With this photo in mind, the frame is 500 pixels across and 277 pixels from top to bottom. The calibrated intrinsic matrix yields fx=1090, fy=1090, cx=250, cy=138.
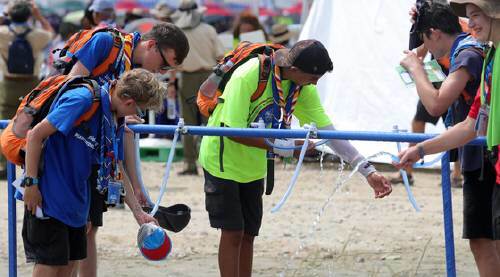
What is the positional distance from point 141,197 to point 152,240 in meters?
0.54

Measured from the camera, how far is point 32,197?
4805 mm

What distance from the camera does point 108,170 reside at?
5.04 metres

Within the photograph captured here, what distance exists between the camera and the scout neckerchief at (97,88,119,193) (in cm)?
487

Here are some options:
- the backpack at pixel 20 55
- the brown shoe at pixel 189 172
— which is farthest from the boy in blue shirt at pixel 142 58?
the brown shoe at pixel 189 172

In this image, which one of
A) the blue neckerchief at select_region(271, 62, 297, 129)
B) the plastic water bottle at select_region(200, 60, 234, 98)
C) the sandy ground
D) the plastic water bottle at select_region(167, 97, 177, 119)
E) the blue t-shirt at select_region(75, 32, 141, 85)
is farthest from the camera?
the plastic water bottle at select_region(167, 97, 177, 119)

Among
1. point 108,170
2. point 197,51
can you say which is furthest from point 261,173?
point 197,51

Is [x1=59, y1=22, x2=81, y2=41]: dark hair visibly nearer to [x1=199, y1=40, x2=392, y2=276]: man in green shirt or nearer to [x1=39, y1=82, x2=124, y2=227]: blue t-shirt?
[x1=199, y1=40, x2=392, y2=276]: man in green shirt

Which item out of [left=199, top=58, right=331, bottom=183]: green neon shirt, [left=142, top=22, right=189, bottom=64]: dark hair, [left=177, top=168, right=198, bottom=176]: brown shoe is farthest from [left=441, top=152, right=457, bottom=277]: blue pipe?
[left=177, top=168, right=198, bottom=176]: brown shoe

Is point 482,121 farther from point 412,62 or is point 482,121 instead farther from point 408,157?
point 412,62

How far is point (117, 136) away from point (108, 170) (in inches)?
6.5

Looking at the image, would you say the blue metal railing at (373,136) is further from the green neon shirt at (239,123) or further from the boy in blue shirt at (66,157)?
the boy in blue shirt at (66,157)

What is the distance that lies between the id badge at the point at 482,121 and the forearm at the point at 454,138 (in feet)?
0.13

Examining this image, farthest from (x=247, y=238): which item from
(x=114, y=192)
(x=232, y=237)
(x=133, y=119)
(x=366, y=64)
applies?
(x=366, y=64)

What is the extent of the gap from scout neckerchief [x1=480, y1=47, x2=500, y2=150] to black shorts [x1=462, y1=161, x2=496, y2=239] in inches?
31.0
